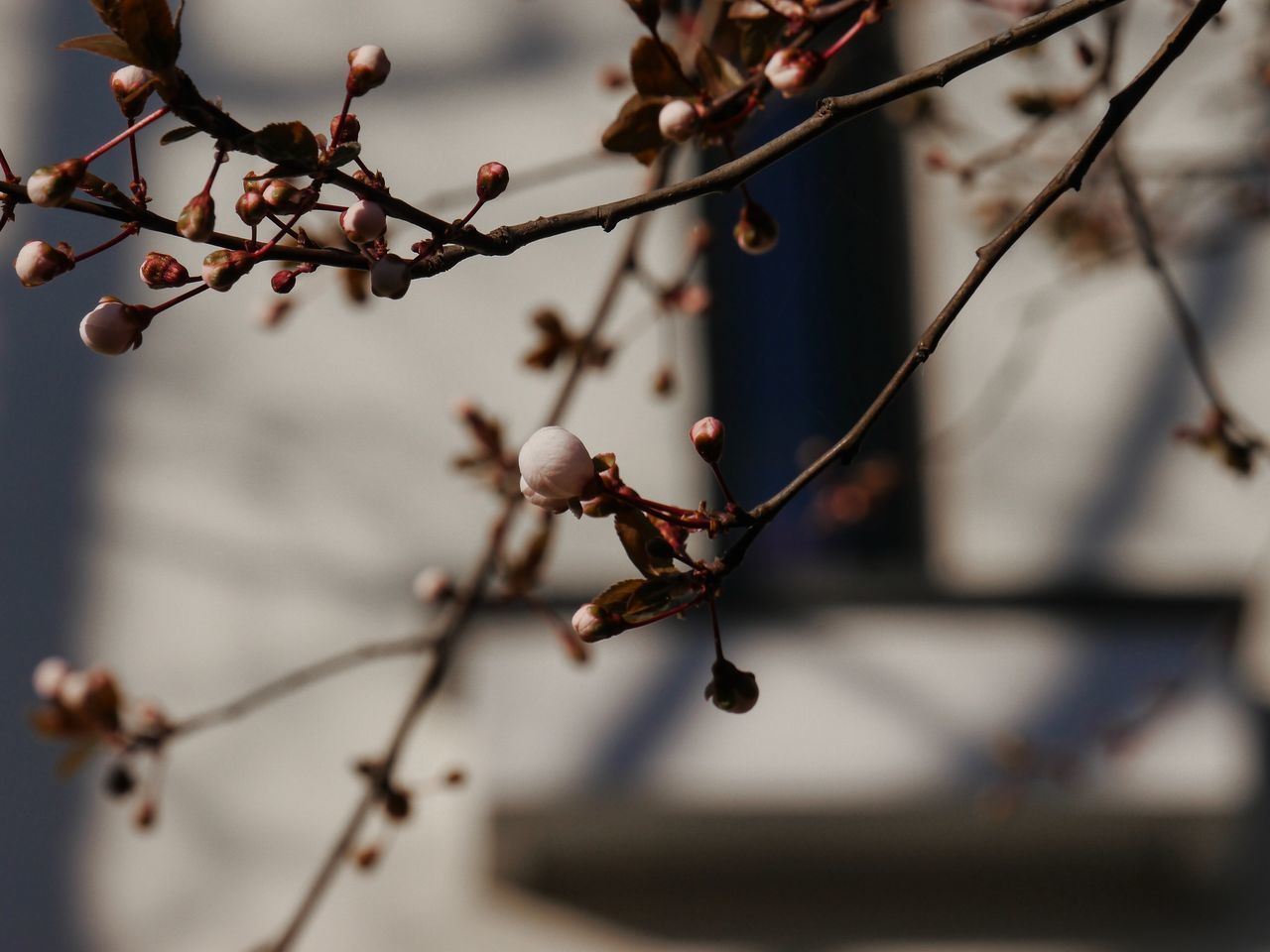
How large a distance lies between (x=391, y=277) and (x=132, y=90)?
10 cm

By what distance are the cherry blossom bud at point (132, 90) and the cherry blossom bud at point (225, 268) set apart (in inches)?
1.9

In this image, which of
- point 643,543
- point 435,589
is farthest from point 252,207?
point 435,589

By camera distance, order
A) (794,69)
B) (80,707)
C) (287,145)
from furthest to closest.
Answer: (80,707) < (794,69) < (287,145)

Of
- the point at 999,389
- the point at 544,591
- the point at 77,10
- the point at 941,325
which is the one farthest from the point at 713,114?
the point at 77,10

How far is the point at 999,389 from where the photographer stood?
1.55 metres

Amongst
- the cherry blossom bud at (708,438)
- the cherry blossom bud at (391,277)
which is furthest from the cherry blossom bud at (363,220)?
the cherry blossom bud at (708,438)

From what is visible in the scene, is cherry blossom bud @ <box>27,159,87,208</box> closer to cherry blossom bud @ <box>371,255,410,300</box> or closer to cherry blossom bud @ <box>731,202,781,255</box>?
cherry blossom bud @ <box>371,255,410,300</box>

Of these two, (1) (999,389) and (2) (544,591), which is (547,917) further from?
(1) (999,389)

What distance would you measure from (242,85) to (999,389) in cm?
94

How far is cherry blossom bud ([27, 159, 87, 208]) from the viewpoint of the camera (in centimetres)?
34

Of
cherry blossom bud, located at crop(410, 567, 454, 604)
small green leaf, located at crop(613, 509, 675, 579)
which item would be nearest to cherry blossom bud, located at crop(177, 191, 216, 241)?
small green leaf, located at crop(613, 509, 675, 579)

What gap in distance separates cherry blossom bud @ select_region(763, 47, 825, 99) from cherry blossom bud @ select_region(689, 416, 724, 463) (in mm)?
110

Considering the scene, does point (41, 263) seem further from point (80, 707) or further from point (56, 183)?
point (80, 707)

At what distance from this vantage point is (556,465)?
0.39m
